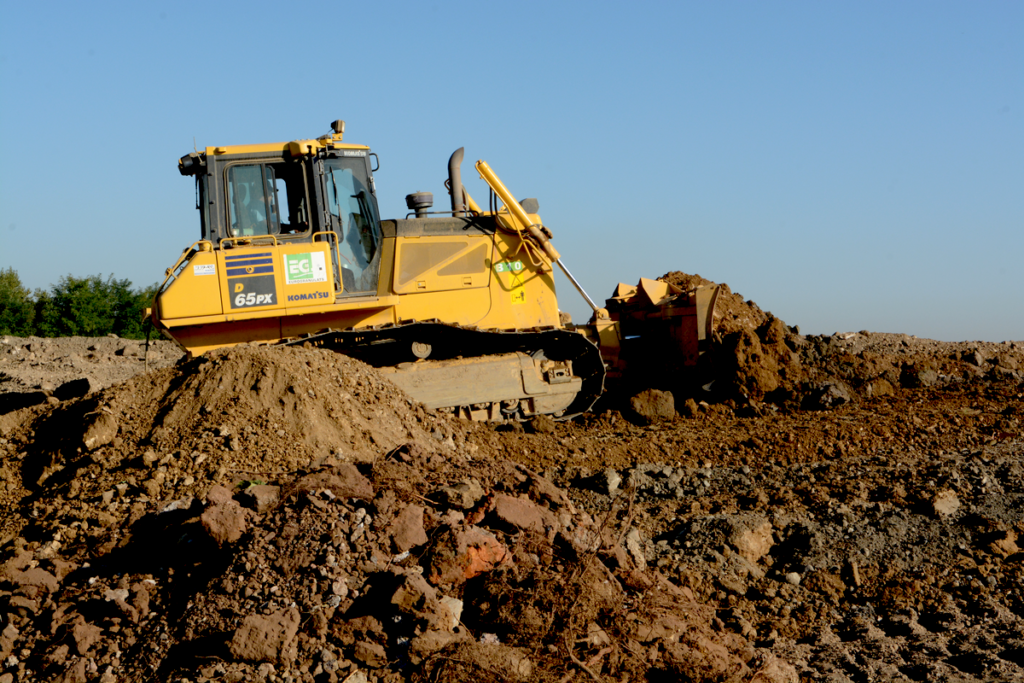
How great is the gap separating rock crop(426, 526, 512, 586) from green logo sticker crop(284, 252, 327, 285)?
4605 mm

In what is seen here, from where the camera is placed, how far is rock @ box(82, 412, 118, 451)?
672 centimetres

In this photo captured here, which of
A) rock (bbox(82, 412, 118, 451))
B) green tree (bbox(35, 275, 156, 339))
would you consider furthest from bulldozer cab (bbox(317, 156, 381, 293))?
green tree (bbox(35, 275, 156, 339))

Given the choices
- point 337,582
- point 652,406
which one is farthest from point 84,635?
point 652,406

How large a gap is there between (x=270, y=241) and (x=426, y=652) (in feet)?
18.5

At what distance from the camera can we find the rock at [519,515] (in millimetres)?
4895

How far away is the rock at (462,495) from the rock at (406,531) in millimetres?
312

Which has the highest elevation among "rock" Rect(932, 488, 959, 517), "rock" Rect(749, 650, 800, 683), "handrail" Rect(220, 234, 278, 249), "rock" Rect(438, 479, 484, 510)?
"handrail" Rect(220, 234, 278, 249)

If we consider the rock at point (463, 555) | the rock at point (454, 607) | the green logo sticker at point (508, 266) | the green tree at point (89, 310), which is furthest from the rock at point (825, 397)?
the green tree at point (89, 310)

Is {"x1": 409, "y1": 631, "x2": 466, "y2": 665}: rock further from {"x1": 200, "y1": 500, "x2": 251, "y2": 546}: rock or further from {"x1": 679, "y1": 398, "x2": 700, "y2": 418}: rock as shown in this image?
{"x1": 679, "y1": 398, "x2": 700, "y2": 418}: rock

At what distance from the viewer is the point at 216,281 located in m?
8.49

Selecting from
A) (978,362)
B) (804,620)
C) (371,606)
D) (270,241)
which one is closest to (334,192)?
(270,241)

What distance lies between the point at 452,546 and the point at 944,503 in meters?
3.79

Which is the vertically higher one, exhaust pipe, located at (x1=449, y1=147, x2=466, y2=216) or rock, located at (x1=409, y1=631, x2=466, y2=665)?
exhaust pipe, located at (x1=449, y1=147, x2=466, y2=216)

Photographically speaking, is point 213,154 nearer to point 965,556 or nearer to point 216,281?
point 216,281
